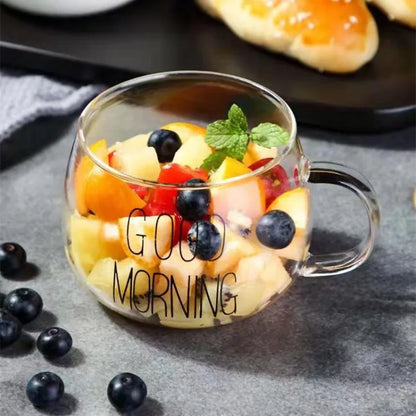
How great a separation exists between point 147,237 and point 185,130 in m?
0.21

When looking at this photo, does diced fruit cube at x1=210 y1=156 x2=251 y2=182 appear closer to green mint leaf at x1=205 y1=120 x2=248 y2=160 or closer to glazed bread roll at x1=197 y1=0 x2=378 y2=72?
green mint leaf at x1=205 y1=120 x2=248 y2=160

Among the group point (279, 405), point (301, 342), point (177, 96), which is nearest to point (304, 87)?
point (177, 96)

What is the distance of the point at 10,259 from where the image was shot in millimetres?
1155

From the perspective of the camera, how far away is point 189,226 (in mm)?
976

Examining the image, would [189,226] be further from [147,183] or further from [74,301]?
[74,301]

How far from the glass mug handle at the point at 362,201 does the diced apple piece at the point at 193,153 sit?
0.13m

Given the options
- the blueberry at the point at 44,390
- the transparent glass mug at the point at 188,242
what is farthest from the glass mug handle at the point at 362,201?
the blueberry at the point at 44,390

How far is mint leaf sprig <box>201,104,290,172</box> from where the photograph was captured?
1052 mm

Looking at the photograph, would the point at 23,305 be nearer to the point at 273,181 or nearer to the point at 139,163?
the point at 139,163

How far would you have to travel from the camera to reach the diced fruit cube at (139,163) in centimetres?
104

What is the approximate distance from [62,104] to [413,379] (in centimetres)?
78

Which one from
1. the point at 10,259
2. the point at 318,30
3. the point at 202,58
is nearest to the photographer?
the point at 10,259

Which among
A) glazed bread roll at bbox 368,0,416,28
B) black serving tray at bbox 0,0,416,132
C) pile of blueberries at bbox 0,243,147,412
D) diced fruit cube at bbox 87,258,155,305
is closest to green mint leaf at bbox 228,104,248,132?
diced fruit cube at bbox 87,258,155,305

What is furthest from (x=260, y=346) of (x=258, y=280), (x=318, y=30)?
(x=318, y=30)
